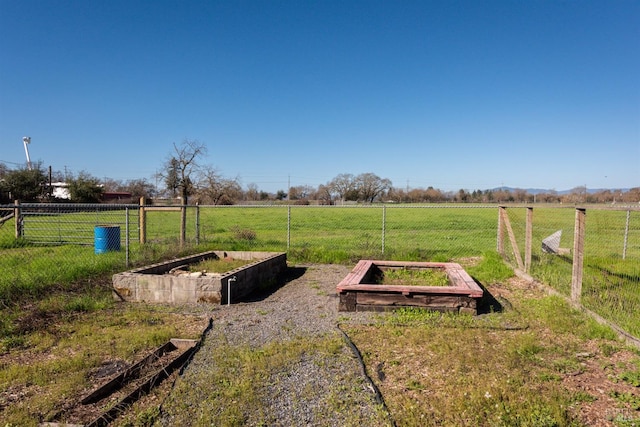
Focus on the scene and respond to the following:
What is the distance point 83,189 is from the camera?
4084cm

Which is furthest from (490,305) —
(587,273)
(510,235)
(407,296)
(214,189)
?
(214,189)

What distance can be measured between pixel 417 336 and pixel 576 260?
3.02 m

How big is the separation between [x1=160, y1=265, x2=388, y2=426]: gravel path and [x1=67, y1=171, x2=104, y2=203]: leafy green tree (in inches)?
1605

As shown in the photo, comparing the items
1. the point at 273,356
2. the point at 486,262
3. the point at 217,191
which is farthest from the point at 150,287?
the point at 217,191

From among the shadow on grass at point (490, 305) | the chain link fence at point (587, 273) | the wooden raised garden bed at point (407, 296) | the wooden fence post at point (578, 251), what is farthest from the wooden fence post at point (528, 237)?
the wooden raised garden bed at point (407, 296)

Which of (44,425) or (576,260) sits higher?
(576,260)

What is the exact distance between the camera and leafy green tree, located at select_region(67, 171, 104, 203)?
41.0 meters

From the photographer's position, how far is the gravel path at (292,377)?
3.18 m

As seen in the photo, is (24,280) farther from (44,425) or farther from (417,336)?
(417,336)

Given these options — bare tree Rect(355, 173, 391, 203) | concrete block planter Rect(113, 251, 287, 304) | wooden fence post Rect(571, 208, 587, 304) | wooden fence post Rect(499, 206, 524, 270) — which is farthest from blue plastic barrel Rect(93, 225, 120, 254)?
bare tree Rect(355, 173, 391, 203)

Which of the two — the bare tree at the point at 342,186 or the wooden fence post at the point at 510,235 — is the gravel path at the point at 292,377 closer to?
the wooden fence post at the point at 510,235

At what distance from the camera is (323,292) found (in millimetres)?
7945

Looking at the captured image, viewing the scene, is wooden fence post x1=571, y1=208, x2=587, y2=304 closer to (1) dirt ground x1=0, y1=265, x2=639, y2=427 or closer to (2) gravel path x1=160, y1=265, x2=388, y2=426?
(1) dirt ground x1=0, y1=265, x2=639, y2=427

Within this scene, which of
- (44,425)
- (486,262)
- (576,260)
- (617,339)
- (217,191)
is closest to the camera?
(44,425)
